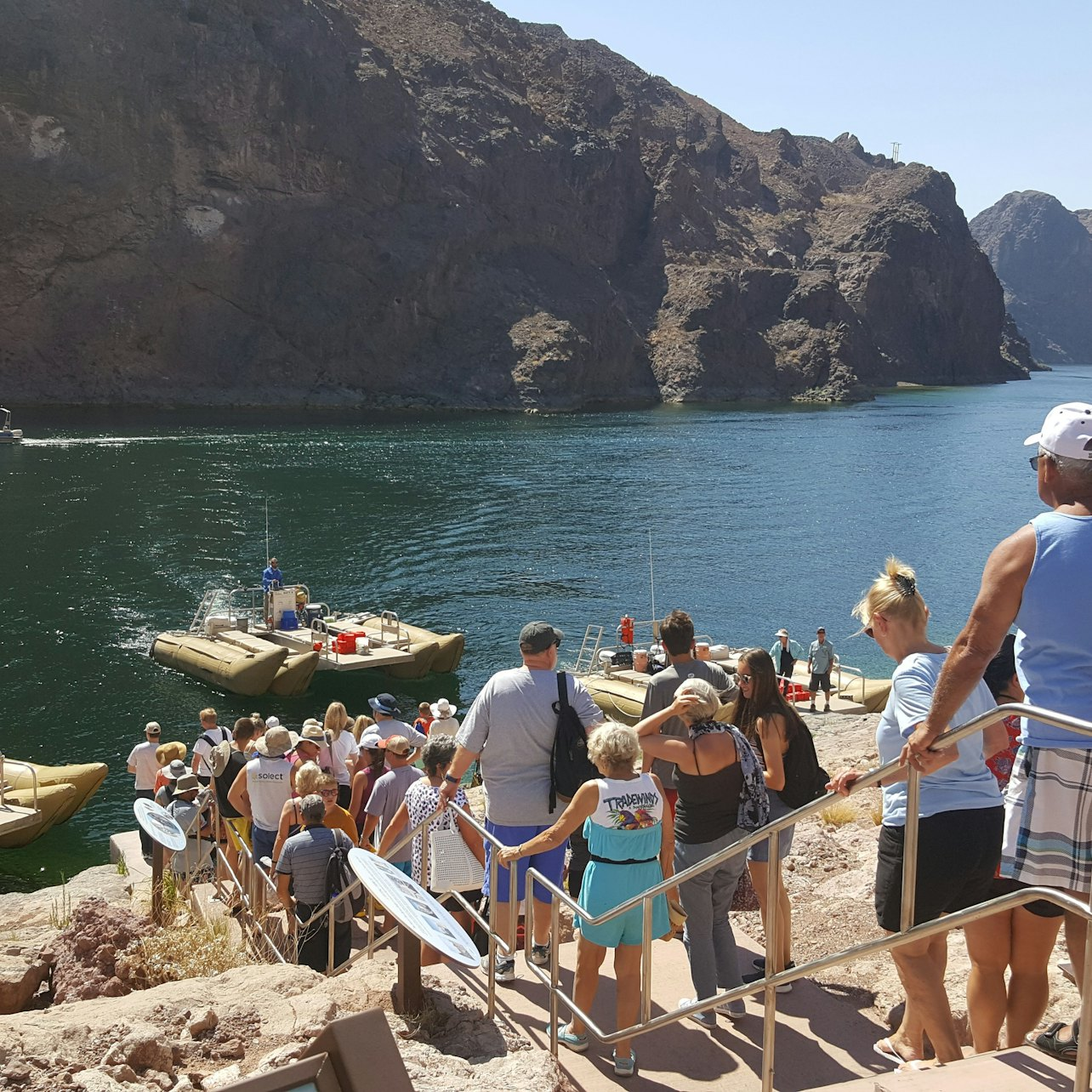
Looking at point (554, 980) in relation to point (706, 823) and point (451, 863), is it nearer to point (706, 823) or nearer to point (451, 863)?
point (706, 823)

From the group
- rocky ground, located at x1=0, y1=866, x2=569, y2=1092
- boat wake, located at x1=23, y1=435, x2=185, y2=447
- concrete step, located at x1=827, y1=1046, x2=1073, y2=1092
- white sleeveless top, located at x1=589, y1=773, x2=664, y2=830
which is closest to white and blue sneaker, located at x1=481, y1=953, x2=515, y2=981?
rocky ground, located at x1=0, y1=866, x2=569, y2=1092

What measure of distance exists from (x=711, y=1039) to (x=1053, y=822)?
2.37 meters

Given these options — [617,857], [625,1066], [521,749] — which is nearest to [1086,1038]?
[625,1066]

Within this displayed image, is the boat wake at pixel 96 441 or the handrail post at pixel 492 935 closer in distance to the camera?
the handrail post at pixel 492 935

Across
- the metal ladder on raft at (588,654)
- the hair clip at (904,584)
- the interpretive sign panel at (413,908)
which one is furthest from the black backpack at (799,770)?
the metal ladder on raft at (588,654)

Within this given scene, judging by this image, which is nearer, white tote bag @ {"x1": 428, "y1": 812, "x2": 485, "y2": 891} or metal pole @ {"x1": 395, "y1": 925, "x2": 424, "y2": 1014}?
metal pole @ {"x1": 395, "y1": 925, "x2": 424, "y2": 1014}

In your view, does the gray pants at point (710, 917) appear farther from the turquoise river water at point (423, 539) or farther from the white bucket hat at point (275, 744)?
the turquoise river water at point (423, 539)

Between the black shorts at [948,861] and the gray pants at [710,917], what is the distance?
4.30 ft

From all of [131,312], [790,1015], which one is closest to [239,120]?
[131,312]

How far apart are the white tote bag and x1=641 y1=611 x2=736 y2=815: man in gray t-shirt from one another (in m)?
1.06

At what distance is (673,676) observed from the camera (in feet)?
20.6

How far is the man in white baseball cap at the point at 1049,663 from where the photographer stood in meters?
3.54

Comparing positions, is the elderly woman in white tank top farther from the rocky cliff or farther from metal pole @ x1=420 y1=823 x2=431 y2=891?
the rocky cliff

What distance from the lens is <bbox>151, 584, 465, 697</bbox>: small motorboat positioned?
24188 millimetres
